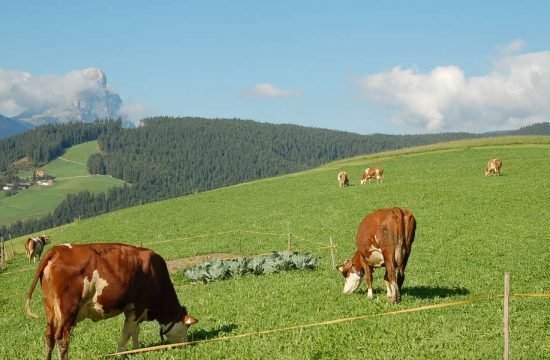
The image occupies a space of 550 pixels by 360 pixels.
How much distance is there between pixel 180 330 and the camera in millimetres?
12203

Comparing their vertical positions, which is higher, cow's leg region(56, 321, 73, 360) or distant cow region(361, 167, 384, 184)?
distant cow region(361, 167, 384, 184)

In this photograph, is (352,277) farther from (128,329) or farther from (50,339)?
(50,339)

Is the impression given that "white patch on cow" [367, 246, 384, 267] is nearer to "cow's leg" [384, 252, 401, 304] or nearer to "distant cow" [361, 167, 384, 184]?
"cow's leg" [384, 252, 401, 304]

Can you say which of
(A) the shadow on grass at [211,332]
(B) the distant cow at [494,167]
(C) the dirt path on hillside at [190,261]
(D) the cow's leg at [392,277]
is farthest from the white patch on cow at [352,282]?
(B) the distant cow at [494,167]

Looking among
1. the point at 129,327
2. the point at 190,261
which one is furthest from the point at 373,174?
the point at 129,327

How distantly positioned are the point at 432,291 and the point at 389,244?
3.14m

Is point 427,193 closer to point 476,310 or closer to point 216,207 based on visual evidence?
point 216,207

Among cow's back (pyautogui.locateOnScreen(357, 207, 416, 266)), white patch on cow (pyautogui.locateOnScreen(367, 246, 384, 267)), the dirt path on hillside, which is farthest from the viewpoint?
the dirt path on hillside

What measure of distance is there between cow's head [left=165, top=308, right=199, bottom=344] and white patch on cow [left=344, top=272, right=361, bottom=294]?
20.3 feet

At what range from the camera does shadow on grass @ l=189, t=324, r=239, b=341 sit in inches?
519

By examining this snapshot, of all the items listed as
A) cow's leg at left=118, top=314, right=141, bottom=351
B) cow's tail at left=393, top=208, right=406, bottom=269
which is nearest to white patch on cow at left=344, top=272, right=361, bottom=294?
cow's tail at left=393, top=208, right=406, bottom=269

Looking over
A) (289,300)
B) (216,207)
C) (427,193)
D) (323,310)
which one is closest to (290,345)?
(323,310)

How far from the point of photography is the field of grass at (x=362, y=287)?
1187cm

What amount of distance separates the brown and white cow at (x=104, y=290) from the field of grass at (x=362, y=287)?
3.00 feet
